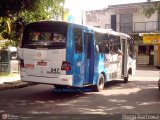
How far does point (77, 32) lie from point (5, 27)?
9390mm

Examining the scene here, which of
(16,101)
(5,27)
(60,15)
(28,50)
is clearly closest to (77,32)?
(28,50)

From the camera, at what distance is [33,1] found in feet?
53.9

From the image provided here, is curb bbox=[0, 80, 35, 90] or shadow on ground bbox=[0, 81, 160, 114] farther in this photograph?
curb bbox=[0, 80, 35, 90]

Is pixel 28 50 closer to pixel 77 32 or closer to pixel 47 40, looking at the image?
pixel 47 40

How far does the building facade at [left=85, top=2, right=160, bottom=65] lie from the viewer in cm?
3988

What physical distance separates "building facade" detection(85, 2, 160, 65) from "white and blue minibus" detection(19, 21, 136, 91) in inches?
989

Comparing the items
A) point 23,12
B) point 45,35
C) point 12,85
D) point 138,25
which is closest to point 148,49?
point 138,25

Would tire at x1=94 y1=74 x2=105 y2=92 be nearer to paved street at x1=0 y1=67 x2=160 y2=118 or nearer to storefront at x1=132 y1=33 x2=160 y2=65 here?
paved street at x1=0 y1=67 x2=160 y2=118

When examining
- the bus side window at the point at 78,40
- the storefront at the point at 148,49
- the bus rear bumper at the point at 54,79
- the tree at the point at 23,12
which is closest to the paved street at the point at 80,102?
the bus rear bumper at the point at 54,79

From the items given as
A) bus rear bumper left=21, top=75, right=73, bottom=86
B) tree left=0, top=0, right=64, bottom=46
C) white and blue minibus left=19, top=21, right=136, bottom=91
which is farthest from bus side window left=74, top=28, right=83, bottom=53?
tree left=0, top=0, right=64, bottom=46

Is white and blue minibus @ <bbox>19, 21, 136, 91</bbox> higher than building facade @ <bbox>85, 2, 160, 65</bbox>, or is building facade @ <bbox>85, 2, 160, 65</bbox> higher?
building facade @ <bbox>85, 2, 160, 65</bbox>

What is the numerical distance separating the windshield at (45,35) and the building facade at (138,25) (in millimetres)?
26803

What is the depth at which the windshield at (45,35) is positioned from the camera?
1342 centimetres

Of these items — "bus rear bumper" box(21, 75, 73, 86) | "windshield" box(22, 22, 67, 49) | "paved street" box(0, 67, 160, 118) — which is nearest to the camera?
"paved street" box(0, 67, 160, 118)
